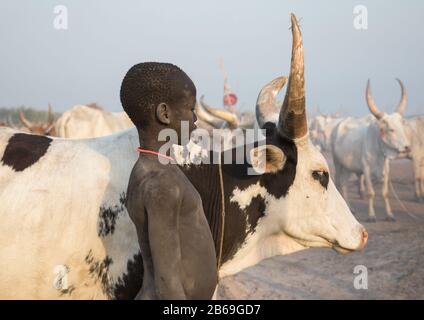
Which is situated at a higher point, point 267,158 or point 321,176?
point 267,158

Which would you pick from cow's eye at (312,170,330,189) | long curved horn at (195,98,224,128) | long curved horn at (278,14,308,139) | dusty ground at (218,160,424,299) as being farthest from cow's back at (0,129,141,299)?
long curved horn at (195,98,224,128)

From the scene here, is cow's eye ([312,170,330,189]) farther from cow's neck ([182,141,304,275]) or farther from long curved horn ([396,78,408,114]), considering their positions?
long curved horn ([396,78,408,114])

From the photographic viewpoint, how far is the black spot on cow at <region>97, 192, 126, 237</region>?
2398 mm

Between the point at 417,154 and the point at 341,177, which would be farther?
the point at 341,177

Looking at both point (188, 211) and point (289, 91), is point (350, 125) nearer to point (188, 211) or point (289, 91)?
point (289, 91)

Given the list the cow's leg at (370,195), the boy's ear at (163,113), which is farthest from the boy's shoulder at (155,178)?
the cow's leg at (370,195)

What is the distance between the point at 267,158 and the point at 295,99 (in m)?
0.39

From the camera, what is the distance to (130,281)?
236cm

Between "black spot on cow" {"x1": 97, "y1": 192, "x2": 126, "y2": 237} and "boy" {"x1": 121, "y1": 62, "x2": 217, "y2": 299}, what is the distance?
0.63 metres

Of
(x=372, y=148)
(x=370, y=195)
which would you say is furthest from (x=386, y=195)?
(x=372, y=148)

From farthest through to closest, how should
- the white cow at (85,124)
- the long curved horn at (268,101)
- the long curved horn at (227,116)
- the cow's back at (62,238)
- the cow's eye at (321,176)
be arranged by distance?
the white cow at (85,124)
the long curved horn at (227,116)
the long curved horn at (268,101)
the cow's eye at (321,176)
the cow's back at (62,238)

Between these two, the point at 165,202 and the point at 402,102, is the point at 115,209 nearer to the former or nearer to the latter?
the point at 165,202

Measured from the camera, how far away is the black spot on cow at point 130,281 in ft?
7.68

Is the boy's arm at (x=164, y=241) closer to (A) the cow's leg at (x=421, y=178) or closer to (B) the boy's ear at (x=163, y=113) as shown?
(B) the boy's ear at (x=163, y=113)
